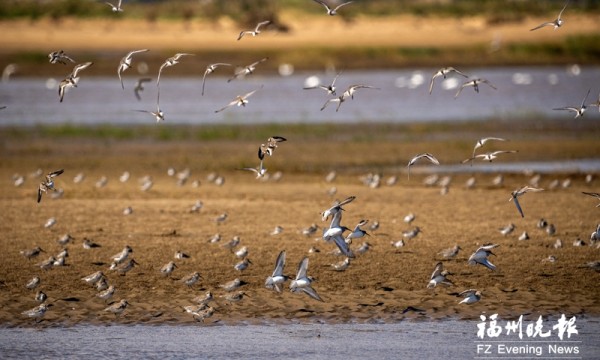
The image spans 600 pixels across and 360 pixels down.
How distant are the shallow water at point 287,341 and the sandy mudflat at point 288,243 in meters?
0.40

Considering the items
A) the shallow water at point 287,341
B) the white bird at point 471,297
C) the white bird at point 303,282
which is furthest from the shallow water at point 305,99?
the shallow water at point 287,341

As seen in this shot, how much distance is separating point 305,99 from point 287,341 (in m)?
36.5

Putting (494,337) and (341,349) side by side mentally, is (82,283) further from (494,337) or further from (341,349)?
(494,337)

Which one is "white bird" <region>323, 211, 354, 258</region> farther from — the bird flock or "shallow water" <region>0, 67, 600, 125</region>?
"shallow water" <region>0, 67, 600, 125</region>

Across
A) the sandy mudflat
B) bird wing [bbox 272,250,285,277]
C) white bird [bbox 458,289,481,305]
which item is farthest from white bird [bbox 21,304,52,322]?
white bird [bbox 458,289,481,305]

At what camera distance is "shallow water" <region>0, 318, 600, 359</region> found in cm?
1391

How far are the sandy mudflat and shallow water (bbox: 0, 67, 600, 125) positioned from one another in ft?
42.6

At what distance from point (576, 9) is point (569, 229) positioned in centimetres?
7495

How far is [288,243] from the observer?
19375 mm

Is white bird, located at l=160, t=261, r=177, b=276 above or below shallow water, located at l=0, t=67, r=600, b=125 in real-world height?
below

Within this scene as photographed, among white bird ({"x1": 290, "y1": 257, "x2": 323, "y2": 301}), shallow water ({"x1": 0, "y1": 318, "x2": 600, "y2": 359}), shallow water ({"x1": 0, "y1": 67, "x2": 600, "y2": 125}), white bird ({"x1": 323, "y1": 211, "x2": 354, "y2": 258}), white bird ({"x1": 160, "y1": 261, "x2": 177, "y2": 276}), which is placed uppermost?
shallow water ({"x1": 0, "y1": 67, "x2": 600, "y2": 125})

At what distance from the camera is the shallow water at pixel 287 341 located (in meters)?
13.9

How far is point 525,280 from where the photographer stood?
664 inches

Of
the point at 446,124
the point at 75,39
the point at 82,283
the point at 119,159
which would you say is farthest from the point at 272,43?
the point at 82,283
